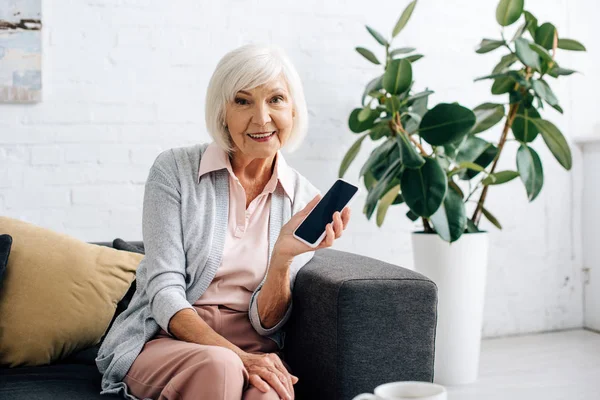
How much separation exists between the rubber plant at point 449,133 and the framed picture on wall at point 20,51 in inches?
48.6

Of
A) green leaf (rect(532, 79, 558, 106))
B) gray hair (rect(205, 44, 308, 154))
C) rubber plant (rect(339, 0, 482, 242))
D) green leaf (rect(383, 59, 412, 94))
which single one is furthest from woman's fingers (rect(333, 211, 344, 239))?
green leaf (rect(532, 79, 558, 106))

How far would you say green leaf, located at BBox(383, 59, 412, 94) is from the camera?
2.65m

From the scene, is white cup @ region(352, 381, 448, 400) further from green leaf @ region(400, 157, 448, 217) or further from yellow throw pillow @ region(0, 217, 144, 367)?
green leaf @ region(400, 157, 448, 217)

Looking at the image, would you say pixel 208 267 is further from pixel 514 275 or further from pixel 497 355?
pixel 514 275

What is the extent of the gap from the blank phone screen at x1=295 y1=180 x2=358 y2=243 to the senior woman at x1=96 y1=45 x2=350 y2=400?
0.03 meters

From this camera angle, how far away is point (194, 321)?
5.48 feet

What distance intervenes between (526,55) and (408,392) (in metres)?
2.08

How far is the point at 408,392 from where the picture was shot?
912 millimetres

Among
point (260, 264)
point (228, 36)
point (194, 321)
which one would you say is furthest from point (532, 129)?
point (194, 321)

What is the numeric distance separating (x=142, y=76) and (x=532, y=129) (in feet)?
5.09

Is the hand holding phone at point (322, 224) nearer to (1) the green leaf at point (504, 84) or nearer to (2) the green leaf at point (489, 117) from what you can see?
(2) the green leaf at point (489, 117)

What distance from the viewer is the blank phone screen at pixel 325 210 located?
1.58 m

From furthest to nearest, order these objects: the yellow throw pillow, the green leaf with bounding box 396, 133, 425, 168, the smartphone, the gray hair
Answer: the green leaf with bounding box 396, 133, 425, 168
the yellow throw pillow
the gray hair
the smartphone

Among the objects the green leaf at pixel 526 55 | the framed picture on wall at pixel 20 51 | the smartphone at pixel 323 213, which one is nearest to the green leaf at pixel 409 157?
the green leaf at pixel 526 55
